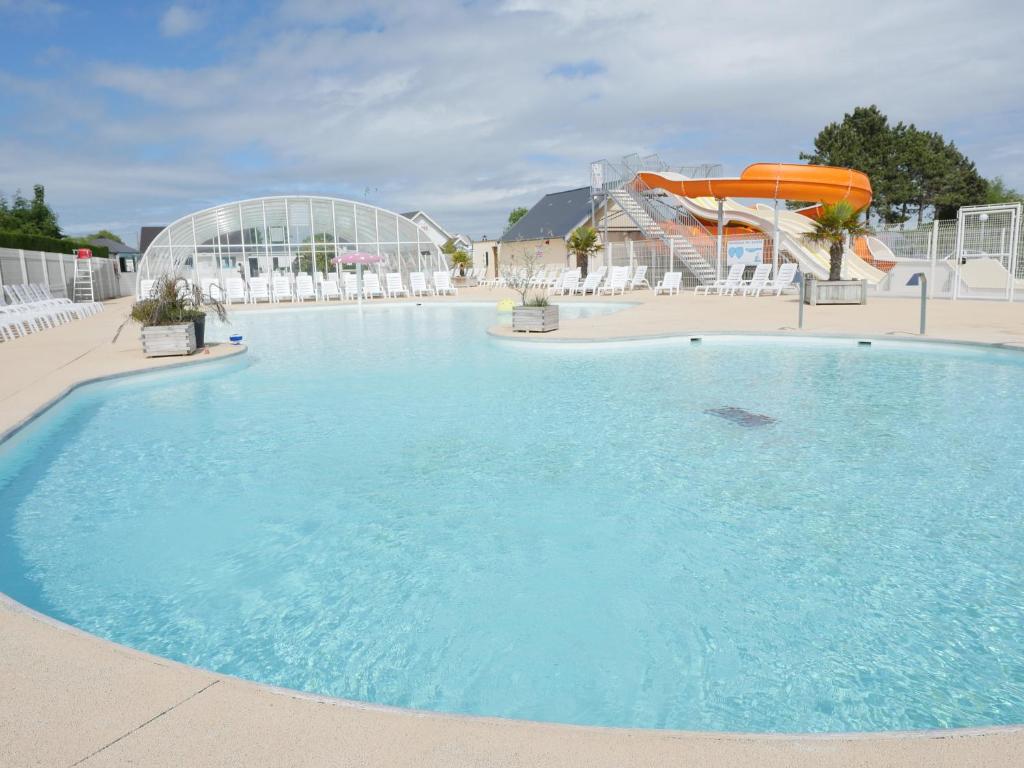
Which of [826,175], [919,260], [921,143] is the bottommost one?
[919,260]

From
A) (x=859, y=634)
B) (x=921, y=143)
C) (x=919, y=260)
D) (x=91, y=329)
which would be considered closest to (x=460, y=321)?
(x=91, y=329)

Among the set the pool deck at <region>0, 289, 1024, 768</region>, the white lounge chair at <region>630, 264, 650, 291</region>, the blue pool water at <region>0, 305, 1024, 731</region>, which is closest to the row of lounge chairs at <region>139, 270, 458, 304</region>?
the white lounge chair at <region>630, 264, 650, 291</region>

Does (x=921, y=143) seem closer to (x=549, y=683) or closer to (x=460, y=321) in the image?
(x=460, y=321)

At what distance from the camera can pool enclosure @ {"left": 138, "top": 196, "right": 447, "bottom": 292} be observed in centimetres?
2488

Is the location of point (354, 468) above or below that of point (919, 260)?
below

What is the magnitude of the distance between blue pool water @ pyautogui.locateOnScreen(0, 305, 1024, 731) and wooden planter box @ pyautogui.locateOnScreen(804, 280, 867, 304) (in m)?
9.24

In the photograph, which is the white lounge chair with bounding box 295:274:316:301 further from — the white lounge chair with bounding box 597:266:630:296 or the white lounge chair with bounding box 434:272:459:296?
the white lounge chair with bounding box 597:266:630:296

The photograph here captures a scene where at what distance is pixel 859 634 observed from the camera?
2.95 metres

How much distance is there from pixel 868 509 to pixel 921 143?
4822 cm

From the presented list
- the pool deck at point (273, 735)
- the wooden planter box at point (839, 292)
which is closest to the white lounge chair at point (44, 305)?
the pool deck at point (273, 735)

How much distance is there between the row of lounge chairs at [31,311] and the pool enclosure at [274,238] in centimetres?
543

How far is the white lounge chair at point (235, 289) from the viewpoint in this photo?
23062 millimetres

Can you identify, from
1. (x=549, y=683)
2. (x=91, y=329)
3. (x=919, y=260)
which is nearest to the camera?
(x=549, y=683)

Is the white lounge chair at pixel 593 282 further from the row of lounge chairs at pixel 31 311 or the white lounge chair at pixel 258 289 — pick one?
the row of lounge chairs at pixel 31 311
